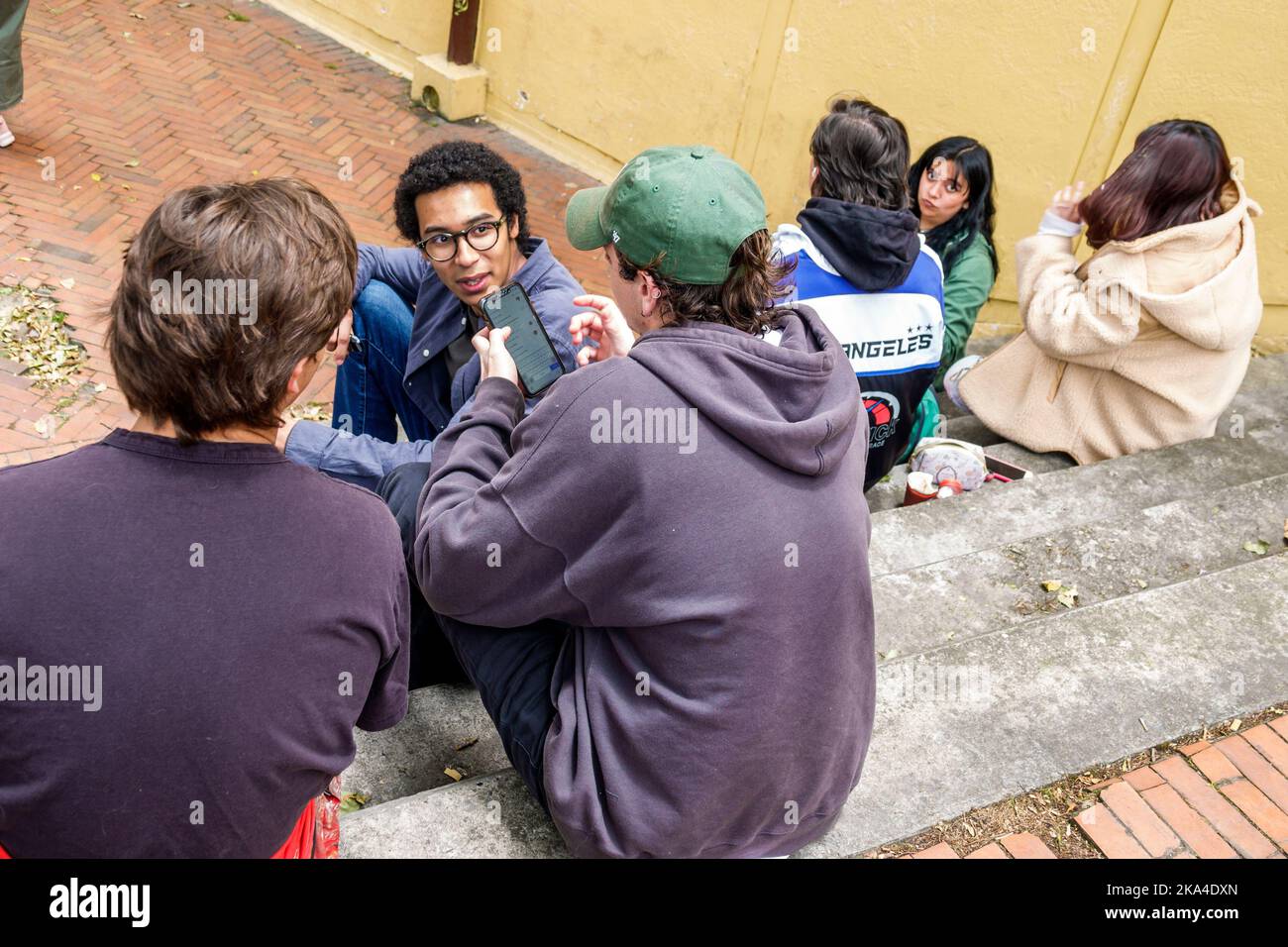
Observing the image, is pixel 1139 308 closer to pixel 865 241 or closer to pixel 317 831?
pixel 865 241

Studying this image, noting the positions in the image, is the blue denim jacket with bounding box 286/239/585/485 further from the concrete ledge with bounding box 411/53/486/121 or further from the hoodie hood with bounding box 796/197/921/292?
the concrete ledge with bounding box 411/53/486/121

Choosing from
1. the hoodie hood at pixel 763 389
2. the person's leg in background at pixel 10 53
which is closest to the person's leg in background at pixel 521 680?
the hoodie hood at pixel 763 389

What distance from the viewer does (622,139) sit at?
7.20 meters

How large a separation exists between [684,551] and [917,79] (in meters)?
4.67

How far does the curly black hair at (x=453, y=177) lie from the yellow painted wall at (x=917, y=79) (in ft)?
10.3

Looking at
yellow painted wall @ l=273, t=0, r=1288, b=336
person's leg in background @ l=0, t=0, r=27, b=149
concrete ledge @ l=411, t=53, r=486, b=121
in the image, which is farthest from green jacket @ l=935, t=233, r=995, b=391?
person's leg in background @ l=0, t=0, r=27, b=149

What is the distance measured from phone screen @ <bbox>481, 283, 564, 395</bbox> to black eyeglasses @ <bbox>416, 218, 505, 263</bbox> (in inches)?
21.4

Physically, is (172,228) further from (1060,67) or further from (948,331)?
(1060,67)

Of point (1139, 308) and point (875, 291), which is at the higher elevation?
point (875, 291)

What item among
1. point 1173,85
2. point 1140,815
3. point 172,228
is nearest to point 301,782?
point 172,228

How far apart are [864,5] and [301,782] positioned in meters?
5.25

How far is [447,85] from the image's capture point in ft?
24.8

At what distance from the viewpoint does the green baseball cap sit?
6.45ft

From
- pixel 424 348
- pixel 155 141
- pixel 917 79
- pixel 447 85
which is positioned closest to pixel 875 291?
pixel 424 348
